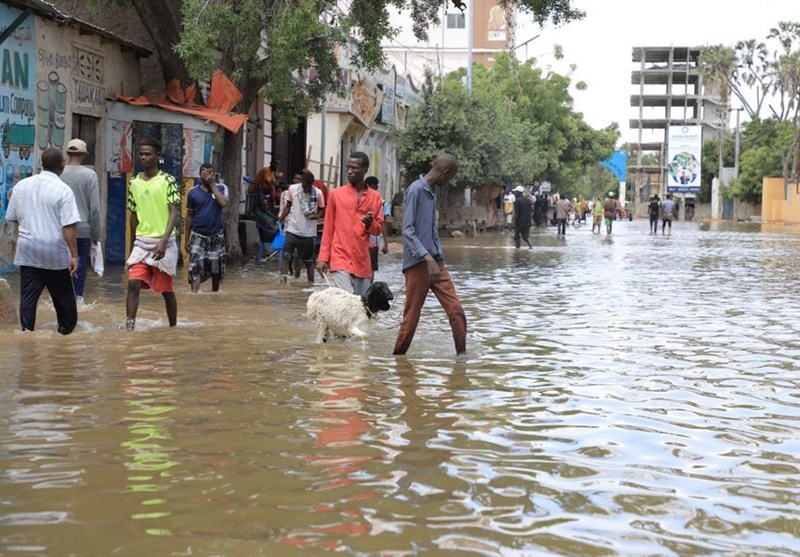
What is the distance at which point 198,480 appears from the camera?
532 centimetres

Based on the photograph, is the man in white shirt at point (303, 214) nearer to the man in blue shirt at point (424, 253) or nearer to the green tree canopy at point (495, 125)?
the man in blue shirt at point (424, 253)

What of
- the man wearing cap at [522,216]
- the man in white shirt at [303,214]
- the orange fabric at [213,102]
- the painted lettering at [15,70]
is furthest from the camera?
the man wearing cap at [522,216]

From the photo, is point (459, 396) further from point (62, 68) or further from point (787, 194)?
point (787, 194)

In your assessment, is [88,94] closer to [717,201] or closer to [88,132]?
[88,132]

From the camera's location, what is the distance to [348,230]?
10305 mm

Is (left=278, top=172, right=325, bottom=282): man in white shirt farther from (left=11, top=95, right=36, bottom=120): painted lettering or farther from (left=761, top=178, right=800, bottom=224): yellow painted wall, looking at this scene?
(left=761, top=178, right=800, bottom=224): yellow painted wall

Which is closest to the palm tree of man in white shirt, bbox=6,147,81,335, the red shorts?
the red shorts

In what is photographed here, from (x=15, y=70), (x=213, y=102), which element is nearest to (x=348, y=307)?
(x=15, y=70)

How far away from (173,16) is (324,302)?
44.7 ft

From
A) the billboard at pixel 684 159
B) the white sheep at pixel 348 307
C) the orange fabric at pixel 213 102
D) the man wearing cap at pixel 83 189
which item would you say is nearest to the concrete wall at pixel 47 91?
the orange fabric at pixel 213 102

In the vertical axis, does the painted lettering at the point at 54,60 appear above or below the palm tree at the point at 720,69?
below

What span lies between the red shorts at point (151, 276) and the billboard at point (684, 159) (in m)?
90.1

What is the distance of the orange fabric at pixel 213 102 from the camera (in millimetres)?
19469

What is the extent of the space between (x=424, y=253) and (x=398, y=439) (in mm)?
3093
